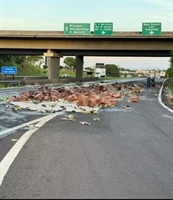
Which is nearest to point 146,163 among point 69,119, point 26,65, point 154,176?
point 154,176

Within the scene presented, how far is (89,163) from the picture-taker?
710cm

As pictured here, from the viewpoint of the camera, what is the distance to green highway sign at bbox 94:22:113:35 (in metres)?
53.7

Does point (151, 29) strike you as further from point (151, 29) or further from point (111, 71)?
point (111, 71)

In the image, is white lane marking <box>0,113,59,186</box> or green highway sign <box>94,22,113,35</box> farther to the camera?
green highway sign <box>94,22,113,35</box>

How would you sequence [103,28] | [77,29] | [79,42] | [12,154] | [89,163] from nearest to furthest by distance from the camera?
[89,163] → [12,154] → [103,28] → [77,29] → [79,42]

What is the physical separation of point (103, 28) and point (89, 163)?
158ft

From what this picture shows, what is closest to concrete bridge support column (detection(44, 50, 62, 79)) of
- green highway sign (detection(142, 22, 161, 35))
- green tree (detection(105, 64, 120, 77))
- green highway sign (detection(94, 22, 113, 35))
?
green highway sign (detection(94, 22, 113, 35))

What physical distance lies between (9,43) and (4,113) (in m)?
41.9

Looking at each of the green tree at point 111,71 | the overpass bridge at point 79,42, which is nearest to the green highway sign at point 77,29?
the overpass bridge at point 79,42

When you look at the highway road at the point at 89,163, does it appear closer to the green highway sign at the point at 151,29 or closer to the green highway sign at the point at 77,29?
the green highway sign at the point at 151,29

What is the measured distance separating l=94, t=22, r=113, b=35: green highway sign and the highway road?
43340 millimetres

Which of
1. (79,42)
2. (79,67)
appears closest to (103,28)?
(79,42)

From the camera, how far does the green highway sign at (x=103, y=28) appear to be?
53.7m

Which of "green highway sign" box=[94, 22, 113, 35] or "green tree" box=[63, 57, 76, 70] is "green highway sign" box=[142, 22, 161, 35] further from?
"green tree" box=[63, 57, 76, 70]
